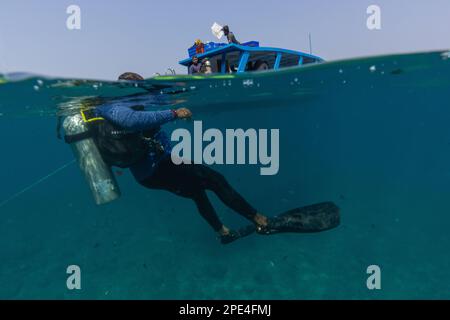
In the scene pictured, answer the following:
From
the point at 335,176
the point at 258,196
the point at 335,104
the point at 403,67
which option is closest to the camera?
the point at 403,67

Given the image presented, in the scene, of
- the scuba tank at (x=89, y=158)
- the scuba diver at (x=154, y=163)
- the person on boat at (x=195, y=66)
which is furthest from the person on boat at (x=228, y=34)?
the scuba tank at (x=89, y=158)

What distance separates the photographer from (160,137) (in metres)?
7.07

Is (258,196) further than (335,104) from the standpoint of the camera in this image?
No

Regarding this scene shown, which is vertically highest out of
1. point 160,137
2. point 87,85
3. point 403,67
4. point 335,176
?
point 403,67

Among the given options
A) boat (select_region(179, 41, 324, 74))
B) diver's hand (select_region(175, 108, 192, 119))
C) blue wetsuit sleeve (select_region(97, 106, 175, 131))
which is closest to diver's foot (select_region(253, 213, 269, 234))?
diver's hand (select_region(175, 108, 192, 119))

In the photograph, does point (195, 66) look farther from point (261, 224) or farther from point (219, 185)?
point (261, 224)

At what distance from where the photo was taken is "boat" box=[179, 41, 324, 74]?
961 cm

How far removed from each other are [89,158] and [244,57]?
5858 millimetres

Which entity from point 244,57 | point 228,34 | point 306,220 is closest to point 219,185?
point 306,220
